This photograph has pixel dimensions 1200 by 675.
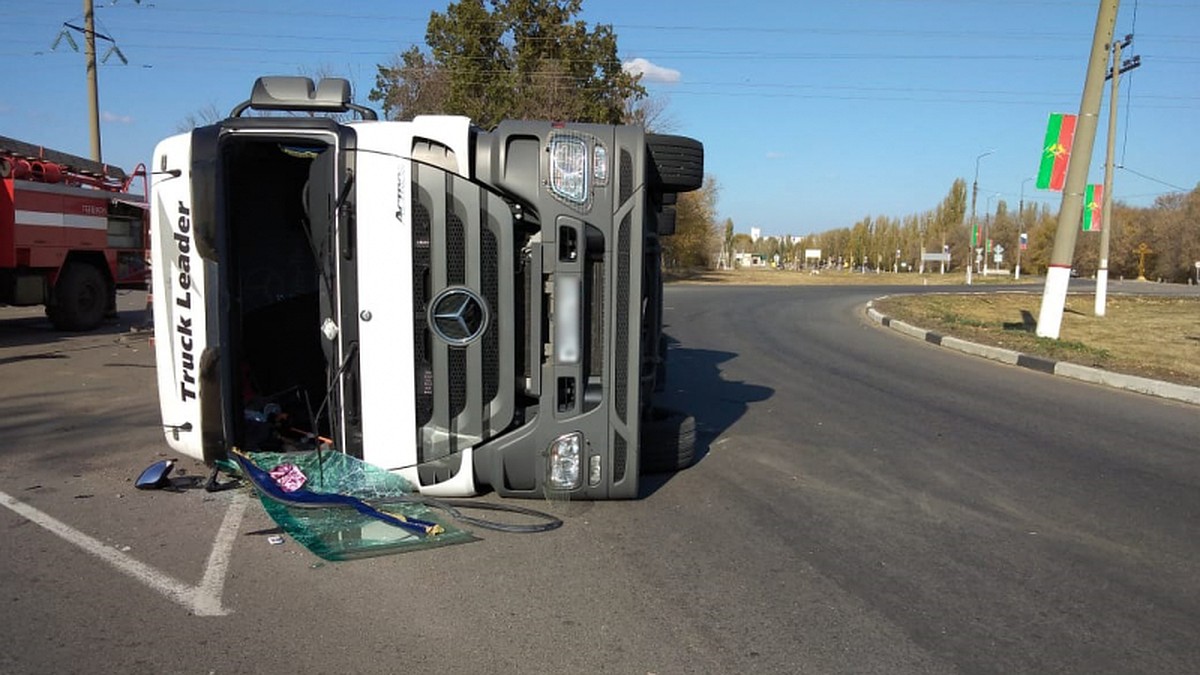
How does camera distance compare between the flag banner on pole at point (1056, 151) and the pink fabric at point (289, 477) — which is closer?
the pink fabric at point (289, 477)

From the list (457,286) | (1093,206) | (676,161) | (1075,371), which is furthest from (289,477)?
(1093,206)

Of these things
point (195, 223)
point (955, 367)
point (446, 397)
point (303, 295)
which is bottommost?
point (955, 367)

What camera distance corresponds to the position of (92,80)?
21359 mm

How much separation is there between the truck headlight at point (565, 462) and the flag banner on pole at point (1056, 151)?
13.6m

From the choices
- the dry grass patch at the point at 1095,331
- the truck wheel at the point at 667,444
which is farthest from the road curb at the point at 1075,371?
the truck wheel at the point at 667,444

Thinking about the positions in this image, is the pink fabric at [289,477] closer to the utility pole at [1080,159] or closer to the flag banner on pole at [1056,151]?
the utility pole at [1080,159]

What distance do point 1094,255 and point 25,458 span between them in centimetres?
10207

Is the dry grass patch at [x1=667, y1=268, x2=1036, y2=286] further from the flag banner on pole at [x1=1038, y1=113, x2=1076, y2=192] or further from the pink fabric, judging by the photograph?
the pink fabric

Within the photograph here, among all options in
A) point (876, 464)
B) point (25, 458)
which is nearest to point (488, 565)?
point (876, 464)

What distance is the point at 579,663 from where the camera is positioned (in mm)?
3158

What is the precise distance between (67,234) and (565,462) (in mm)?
11940

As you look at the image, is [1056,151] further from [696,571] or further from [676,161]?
[696,571]

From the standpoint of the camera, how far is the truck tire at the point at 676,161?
16.5 feet

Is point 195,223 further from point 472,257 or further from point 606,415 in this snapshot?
point 606,415
